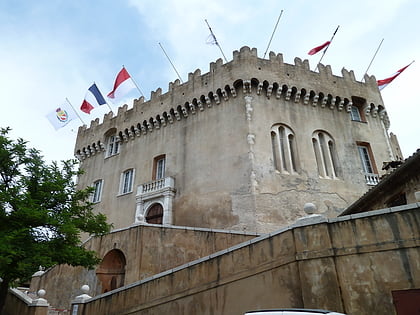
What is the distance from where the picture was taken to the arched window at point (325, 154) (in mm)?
20562

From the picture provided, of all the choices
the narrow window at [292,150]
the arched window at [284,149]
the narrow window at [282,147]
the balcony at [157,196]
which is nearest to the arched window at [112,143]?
the balcony at [157,196]

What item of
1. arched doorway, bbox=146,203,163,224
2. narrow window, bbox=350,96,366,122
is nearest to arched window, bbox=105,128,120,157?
arched doorway, bbox=146,203,163,224

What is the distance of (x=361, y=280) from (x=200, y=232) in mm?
8981

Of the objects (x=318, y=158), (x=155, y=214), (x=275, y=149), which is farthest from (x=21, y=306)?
(x=318, y=158)

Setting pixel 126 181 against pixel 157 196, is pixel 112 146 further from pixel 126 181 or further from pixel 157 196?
pixel 157 196

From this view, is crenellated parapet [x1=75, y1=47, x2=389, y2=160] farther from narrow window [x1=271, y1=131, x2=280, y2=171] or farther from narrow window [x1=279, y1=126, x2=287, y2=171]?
narrow window [x1=279, y1=126, x2=287, y2=171]

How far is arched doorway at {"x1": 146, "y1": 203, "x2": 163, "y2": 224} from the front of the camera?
2117 cm

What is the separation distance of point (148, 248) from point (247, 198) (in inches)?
224

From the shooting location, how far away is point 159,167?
77.2 feet

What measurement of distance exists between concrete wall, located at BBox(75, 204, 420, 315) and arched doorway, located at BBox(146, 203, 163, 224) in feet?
35.9

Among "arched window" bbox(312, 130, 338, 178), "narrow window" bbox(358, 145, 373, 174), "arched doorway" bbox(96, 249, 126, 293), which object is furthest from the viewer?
"narrow window" bbox(358, 145, 373, 174)

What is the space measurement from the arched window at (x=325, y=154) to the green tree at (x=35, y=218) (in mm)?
12799

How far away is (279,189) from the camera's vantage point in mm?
18703

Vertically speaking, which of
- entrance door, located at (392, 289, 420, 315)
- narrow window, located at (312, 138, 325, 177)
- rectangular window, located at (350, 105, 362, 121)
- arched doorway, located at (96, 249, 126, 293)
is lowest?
entrance door, located at (392, 289, 420, 315)
